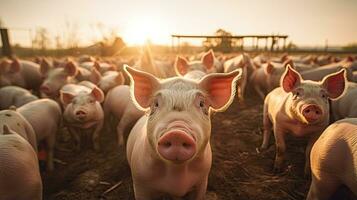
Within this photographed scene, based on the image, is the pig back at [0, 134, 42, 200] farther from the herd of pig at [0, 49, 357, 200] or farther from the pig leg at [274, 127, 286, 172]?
the pig leg at [274, 127, 286, 172]

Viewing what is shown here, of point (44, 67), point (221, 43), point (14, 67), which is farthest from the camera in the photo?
point (221, 43)

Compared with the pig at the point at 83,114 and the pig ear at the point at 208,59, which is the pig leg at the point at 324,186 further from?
the pig ear at the point at 208,59

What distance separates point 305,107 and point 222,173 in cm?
154

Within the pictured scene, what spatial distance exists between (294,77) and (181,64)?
3.51m

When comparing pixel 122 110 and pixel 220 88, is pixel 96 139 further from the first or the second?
pixel 220 88

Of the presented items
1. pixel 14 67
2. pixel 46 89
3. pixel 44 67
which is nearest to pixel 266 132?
pixel 46 89

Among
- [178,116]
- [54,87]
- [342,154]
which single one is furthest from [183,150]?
[54,87]

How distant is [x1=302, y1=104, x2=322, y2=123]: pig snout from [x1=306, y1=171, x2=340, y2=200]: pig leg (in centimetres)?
87

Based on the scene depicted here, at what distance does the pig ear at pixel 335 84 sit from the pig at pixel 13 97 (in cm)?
596

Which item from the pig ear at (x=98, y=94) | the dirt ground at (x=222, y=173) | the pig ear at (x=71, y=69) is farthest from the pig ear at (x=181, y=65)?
the pig ear at (x=71, y=69)

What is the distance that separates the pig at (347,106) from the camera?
4588 millimetres

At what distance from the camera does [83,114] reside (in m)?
5.14

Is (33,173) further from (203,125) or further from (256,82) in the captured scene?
(256,82)

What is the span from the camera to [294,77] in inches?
157
